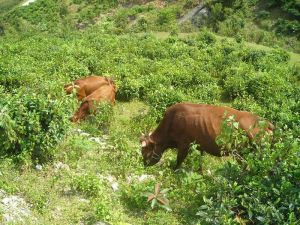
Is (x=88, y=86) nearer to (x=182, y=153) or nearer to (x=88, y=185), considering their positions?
(x=182, y=153)

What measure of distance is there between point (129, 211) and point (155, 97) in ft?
17.5

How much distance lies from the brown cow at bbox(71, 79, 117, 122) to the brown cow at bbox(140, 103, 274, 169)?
8.99 ft

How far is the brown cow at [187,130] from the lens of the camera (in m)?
9.20

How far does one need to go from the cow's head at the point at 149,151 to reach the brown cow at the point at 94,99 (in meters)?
2.65

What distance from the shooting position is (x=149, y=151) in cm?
961

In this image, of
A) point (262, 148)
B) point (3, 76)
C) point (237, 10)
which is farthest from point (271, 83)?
point (237, 10)

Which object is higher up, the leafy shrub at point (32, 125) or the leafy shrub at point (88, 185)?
the leafy shrub at point (32, 125)

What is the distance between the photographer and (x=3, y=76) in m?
13.0

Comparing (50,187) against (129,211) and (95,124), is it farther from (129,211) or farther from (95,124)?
(95,124)

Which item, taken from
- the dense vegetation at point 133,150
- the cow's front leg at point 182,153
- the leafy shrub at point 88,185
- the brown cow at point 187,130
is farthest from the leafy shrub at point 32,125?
the cow's front leg at point 182,153

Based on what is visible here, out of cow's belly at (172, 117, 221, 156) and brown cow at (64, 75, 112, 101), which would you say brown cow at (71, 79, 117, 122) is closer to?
brown cow at (64, 75, 112, 101)

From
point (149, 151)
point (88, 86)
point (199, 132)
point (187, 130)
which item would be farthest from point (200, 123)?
point (88, 86)

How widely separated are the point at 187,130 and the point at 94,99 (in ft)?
11.4

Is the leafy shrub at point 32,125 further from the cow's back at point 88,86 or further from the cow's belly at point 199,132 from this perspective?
the cow's back at point 88,86
